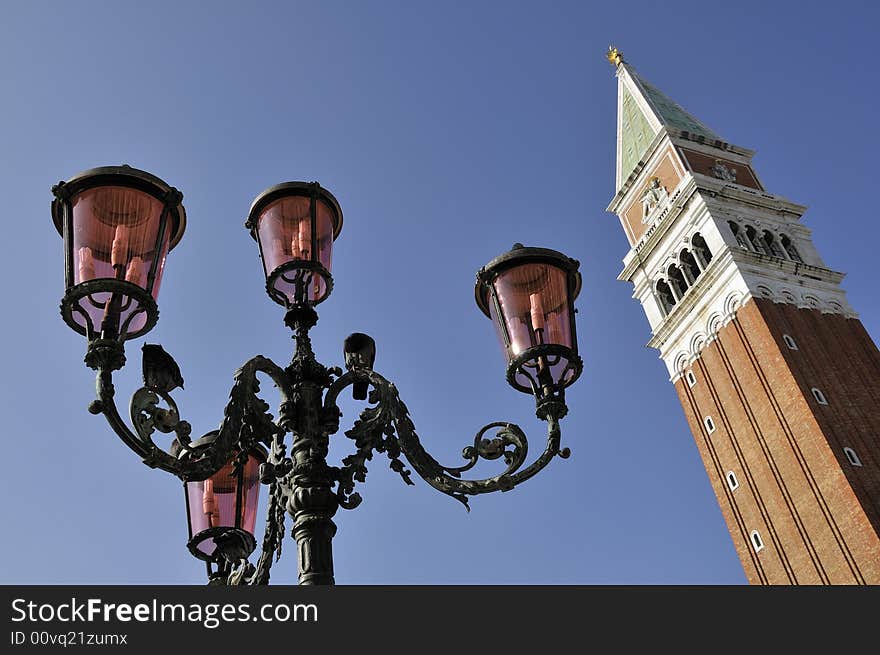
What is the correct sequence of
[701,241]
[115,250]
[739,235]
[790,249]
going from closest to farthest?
[115,250] < [739,235] < [701,241] < [790,249]

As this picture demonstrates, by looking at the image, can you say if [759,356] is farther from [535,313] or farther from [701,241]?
[535,313]

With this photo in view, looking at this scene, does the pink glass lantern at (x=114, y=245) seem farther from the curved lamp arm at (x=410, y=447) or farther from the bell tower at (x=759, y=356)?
the bell tower at (x=759, y=356)

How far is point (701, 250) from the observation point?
2833 cm

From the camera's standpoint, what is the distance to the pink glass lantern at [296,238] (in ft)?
13.4

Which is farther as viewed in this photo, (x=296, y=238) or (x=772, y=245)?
(x=772, y=245)

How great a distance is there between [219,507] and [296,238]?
1802 millimetres

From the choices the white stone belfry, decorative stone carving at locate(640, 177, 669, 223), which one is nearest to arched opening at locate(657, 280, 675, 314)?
the white stone belfry

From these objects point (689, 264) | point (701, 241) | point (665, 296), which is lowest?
point (665, 296)

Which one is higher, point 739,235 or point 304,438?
point 739,235

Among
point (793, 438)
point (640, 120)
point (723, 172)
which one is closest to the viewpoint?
point (793, 438)

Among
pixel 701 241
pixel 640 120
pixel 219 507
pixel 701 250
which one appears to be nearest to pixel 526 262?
pixel 219 507

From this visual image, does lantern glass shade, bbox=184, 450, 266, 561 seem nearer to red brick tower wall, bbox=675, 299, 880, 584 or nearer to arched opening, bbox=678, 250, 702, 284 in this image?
red brick tower wall, bbox=675, 299, 880, 584
